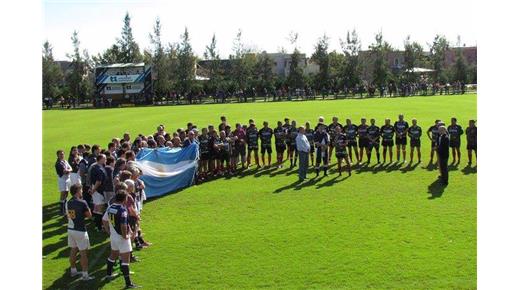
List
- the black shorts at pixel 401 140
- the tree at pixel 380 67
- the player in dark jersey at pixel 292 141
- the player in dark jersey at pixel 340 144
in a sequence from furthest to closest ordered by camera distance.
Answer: the tree at pixel 380 67
the player in dark jersey at pixel 292 141
the black shorts at pixel 401 140
the player in dark jersey at pixel 340 144

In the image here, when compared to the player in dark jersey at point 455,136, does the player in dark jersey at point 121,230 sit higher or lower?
lower

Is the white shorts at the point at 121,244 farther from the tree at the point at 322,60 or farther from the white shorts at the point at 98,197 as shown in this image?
the tree at the point at 322,60

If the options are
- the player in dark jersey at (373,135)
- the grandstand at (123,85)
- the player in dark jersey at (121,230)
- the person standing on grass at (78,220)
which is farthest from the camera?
the grandstand at (123,85)

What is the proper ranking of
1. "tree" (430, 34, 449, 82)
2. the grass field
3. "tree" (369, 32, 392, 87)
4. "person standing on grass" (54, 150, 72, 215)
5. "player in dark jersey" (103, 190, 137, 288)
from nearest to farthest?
"player in dark jersey" (103, 190, 137, 288)
the grass field
"person standing on grass" (54, 150, 72, 215)
"tree" (369, 32, 392, 87)
"tree" (430, 34, 449, 82)

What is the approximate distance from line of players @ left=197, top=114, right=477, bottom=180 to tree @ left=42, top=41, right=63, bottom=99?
52007 mm

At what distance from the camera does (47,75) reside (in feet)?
219

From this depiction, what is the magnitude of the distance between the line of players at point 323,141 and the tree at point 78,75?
52612 mm

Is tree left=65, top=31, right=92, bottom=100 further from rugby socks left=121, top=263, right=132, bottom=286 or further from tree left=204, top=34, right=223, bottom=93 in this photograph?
rugby socks left=121, top=263, right=132, bottom=286

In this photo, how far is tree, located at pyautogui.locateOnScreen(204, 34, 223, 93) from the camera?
220 feet

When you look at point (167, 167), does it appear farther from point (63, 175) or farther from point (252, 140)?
point (252, 140)

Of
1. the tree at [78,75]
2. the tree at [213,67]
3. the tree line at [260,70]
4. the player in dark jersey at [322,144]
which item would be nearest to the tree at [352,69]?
the tree line at [260,70]

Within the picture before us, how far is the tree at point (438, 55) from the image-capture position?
68.7m

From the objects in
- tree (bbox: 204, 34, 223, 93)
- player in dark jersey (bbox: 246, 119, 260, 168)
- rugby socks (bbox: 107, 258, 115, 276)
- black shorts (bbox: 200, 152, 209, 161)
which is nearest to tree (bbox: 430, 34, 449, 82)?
tree (bbox: 204, 34, 223, 93)

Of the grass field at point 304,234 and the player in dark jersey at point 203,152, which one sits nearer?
the grass field at point 304,234
